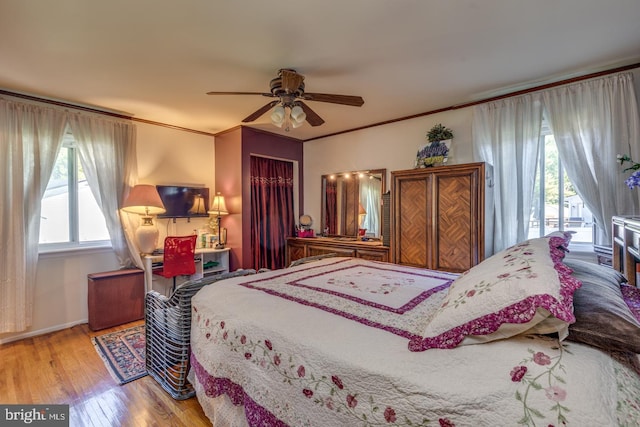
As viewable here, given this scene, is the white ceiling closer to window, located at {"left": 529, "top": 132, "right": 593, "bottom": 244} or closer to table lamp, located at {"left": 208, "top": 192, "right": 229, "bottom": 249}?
window, located at {"left": 529, "top": 132, "right": 593, "bottom": 244}

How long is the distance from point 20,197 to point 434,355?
4.00 meters

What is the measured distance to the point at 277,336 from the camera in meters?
1.22

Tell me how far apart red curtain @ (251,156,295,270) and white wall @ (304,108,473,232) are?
0.38 meters

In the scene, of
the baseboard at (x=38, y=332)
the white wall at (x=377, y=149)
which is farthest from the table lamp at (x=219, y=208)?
the baseboard at (x=38, y=332)

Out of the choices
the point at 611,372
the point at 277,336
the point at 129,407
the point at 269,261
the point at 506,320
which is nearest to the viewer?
the point at 611,372

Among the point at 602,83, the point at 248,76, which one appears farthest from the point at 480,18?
the point at 248,76

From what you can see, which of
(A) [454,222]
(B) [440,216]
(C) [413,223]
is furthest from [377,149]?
(A) [454,222]

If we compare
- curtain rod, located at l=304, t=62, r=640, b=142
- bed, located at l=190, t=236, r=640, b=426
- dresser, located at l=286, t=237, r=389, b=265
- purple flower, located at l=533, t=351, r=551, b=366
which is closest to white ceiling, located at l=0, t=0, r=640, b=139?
curtain rod, located at l=304, t=62, r=640, b=142

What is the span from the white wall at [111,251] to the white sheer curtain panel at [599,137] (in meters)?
4.48

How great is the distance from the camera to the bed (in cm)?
74

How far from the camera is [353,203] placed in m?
4.52

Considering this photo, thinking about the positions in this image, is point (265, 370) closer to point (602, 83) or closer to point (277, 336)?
point (277, 336)

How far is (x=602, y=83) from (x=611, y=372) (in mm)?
3050

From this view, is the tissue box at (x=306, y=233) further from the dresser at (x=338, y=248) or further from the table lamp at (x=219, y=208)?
the table lamp at (x=219, y=208)
